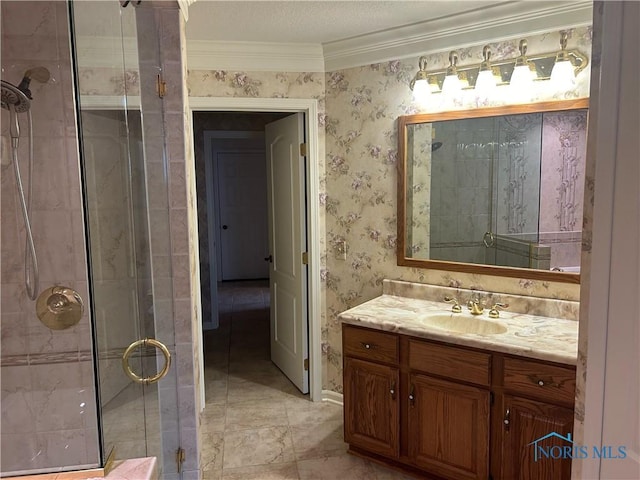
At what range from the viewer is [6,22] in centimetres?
190

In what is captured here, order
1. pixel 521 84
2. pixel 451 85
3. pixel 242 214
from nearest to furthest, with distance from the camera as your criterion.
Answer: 1. pixel 521 84
2. pixel 451 85
3. pixel 242 214

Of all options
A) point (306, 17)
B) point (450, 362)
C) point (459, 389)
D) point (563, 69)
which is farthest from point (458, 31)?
point (459, 389)

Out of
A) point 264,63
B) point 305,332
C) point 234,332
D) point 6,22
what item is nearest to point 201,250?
point 234,332

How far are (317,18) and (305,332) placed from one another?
2.08m

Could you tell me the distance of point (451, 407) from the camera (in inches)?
91.6

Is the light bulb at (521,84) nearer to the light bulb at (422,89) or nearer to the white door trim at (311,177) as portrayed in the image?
the light bulb at (422,89)

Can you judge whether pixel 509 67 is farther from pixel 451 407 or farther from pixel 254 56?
pixel 451 407

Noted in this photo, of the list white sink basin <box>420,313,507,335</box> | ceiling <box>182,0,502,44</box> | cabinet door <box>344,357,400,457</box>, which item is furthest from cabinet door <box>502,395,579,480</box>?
ceiling <box>182,0,502,44</box>

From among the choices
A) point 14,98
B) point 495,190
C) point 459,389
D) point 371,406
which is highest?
point 14,98

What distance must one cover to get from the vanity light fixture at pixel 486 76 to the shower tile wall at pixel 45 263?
202 centimetres

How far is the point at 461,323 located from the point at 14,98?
7.74 ft

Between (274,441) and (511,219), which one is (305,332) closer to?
(274,441)

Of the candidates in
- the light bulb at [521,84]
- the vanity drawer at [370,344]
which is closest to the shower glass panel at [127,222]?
the vanity drawer at [370,344]

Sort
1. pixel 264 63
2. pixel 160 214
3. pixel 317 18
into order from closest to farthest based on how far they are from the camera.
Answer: pixel 160 214 → pixel 317 18 → pixel 264 63
